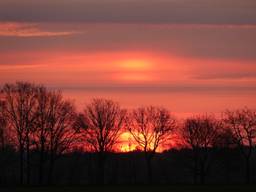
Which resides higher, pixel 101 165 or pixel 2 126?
pixel 2 126

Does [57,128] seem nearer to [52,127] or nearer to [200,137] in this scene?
[52,127]

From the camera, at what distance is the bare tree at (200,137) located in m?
90.8

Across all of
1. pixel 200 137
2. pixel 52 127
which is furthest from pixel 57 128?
pixel 200 137

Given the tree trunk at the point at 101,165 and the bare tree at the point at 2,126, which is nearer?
the bare tree at the point at 2,126

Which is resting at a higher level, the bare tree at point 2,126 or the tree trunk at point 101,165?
the bare tree at point 2,126

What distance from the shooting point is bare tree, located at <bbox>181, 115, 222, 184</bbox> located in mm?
90812

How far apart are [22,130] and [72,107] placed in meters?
11.0

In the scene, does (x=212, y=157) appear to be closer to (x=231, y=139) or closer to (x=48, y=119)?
(x=231, y=139)

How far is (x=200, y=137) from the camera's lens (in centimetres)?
9594

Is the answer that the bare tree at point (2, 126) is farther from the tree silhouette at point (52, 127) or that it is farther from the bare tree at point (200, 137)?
the bare tree at point (200, 137)

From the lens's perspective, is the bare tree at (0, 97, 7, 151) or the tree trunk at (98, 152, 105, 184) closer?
the bare tree at (0, 97, 7, 151)

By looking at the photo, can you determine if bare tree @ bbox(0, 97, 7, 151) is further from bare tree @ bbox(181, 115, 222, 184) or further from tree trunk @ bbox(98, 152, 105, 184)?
bare tree @ bbox(181, 115, 222, 184)

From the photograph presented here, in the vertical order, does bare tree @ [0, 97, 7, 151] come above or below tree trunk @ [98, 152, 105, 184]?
above

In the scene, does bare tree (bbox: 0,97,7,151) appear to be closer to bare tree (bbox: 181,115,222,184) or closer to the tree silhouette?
the tree silhouette
